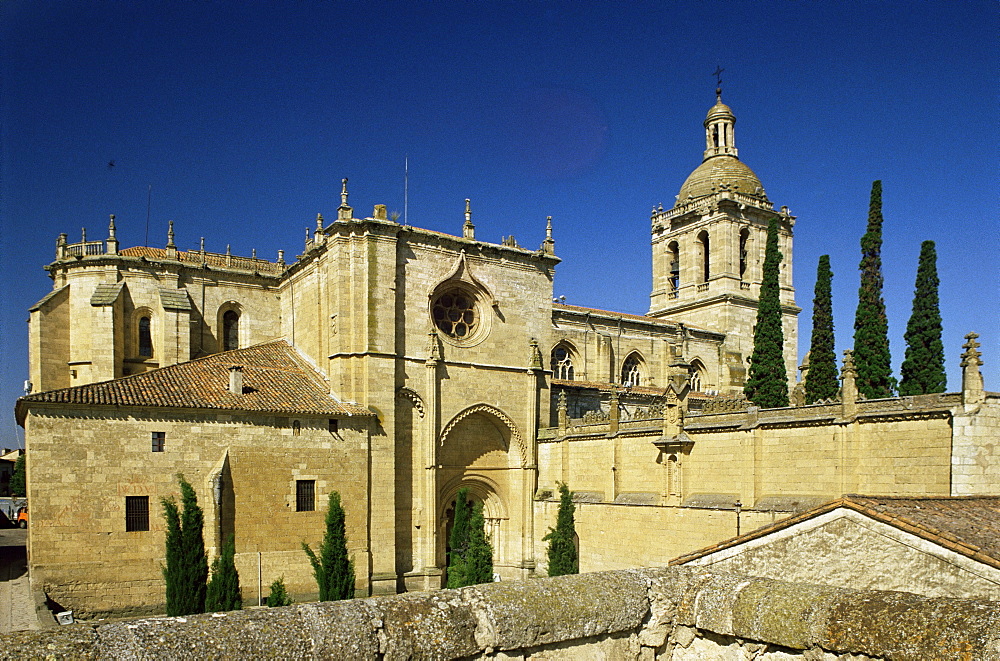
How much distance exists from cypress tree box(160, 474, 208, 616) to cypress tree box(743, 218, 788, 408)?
20.8 metres

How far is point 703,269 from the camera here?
4359cm

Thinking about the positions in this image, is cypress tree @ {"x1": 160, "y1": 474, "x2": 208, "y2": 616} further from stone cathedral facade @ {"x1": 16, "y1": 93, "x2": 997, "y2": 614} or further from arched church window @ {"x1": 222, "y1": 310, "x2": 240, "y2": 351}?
arched church window @ {"x1": 222, "y1": 310, "x2": 240, "y2": 351}

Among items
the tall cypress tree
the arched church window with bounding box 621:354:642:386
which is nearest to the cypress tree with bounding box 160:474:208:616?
the arched church window with bounding box 621:354:642:386

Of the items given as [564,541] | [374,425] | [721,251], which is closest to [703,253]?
[721,251]

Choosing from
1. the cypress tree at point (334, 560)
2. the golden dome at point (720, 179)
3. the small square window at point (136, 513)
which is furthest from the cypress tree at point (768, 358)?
the small square window at point (136, 513)

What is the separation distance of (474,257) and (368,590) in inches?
476

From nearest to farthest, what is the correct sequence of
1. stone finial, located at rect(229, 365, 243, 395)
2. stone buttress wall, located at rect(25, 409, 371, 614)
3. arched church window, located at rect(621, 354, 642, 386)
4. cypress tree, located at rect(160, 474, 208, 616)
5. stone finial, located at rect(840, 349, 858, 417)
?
stone finial, located at rect(840, 349, 858, 417) → stone buttress wall, located at rect(25, 409, 371, 614) → cypress tree, located at rect(160, 474, 208, 616) → stone finial, located at rect(229, 365, 243, 395) → arched church window, located at rect(621, 354, 642, 386)

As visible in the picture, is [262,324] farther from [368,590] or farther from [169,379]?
[368,590]

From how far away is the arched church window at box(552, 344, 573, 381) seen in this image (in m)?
33.8

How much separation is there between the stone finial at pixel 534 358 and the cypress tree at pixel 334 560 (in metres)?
9.05

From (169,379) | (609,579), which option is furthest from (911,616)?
(169,379)

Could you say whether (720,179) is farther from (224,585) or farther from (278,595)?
(224,585)

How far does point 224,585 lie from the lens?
2022 cm

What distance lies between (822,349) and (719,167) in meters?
17.2
